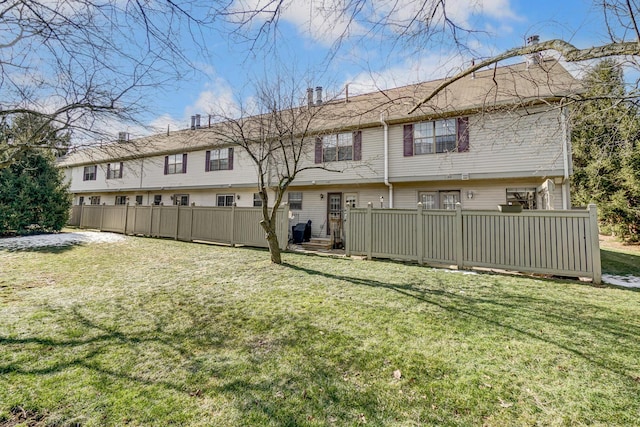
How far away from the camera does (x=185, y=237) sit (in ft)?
40.4

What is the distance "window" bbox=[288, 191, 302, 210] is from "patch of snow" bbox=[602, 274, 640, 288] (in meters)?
10.5

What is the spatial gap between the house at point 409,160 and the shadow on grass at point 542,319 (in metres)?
4.19

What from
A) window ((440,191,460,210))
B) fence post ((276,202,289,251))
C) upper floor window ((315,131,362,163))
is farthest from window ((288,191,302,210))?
window ((440,191,460,210))

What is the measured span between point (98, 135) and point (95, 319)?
340 centimetres

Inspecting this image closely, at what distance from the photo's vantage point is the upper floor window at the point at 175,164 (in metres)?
16.3

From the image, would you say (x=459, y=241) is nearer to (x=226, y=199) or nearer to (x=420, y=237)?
(x=420, y=237)

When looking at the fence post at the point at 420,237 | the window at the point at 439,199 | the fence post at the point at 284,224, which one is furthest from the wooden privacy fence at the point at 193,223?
the window at the point at 439,199

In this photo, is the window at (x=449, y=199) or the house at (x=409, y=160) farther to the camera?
the window at (x=449, y=199)

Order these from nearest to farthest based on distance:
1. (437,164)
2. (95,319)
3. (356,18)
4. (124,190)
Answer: (356,18)
(95,319)
(437,164)
(124,190)

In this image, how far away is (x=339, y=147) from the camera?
12.2 m

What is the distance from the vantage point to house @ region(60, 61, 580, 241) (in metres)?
8.53

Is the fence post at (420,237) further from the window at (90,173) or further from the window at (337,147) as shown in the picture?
the window at (90,173)

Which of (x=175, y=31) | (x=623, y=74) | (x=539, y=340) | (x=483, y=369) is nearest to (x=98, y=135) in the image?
(x=175, y=31)

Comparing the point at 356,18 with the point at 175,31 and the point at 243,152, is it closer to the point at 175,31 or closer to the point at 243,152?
the point at 175,31
